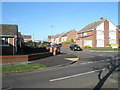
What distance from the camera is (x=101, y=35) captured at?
4397 centimetres

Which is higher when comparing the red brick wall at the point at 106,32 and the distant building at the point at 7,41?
the red brick wall at the point at 106,32

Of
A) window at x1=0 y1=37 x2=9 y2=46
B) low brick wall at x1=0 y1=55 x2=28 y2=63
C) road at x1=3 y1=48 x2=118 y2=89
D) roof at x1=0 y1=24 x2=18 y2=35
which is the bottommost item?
road at x1=3 y1=48 x2=118 y2=89

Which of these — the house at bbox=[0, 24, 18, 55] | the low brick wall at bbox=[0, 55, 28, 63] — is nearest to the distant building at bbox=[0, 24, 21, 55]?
the house at bbox=[0, 24, 18, 55]

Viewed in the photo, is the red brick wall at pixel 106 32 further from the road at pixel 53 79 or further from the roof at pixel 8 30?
the road at pixel 53 79

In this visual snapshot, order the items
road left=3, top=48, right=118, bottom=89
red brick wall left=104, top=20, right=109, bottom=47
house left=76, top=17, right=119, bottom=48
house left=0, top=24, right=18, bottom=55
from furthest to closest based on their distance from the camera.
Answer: red brick wall left=104, top=20, right=109, bottom=47 < house left=76, top=17, right=119, bottom=48 < house left=0, top=24, right=18, bottom=55 < road left=3, top=48, right=118, bottom=89

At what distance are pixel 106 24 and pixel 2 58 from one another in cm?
3729

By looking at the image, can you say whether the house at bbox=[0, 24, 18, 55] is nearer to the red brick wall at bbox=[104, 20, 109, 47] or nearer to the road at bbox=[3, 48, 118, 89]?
the road at bbox=[3, 48, 118, 89]

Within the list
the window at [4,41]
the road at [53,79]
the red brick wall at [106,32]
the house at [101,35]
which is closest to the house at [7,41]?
the window at [4,41]

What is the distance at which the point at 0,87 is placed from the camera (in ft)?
22.7

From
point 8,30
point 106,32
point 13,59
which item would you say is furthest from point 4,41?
point 106,32

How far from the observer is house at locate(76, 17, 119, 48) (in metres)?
43.2

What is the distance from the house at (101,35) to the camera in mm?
43219

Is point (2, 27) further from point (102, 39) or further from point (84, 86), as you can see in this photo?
point (102, 39)

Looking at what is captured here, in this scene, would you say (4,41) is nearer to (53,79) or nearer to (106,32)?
(53,79)
